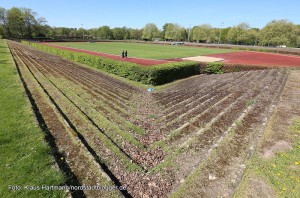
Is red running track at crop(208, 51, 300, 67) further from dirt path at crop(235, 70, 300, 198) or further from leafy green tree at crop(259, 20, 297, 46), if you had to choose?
leafy green tree at crop(259, 20, 297, 46)

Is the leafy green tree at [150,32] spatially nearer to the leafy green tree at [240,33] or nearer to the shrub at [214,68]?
the leafy green tree at [240,33]

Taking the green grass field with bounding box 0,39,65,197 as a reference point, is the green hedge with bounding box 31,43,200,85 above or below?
above

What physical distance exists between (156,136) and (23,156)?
4.52 meters

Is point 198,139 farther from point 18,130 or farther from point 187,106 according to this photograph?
point 18,130

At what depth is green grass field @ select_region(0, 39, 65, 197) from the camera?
15.3 feet

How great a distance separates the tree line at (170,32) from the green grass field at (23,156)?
312 feet

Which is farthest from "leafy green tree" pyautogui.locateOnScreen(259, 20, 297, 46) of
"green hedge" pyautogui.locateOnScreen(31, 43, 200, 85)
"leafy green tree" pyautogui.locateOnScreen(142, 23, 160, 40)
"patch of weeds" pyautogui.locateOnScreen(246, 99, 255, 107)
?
"patch of weeds" pyautogui.locateOnScreen(246, 99, 255, 107)

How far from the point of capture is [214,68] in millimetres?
23562

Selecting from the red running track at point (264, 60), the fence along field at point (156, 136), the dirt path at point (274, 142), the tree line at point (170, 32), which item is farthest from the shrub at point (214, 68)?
the tree line at point (170, 32)

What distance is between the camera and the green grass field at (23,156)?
4648mm

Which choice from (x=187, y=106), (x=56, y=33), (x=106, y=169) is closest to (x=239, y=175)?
(x=106, y=169)

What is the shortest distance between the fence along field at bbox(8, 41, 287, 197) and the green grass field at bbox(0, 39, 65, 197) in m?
0.56

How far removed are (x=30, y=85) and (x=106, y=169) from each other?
38.9ft

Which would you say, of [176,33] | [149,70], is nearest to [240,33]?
[176,33]
